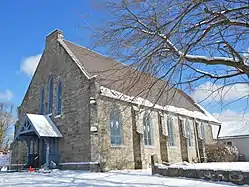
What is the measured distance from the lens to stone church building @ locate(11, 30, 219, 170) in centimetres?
1770

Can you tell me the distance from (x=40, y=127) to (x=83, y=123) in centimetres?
332

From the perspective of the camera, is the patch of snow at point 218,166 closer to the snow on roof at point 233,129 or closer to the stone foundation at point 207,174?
the stone foundation at point 207,174

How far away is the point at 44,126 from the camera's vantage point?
19.5m

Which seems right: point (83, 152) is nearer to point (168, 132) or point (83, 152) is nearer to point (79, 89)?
point (79, 89)

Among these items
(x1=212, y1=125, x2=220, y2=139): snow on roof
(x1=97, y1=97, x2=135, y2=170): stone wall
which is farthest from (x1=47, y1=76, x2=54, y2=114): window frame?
(x1=212, y1=125, x2=220, y2=139): snow on roof

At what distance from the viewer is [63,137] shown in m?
19.8

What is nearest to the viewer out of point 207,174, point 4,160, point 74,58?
point 207,174

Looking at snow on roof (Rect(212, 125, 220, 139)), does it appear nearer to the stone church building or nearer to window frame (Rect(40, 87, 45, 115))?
the stone church building

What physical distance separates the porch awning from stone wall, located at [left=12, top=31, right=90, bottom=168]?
493 mm

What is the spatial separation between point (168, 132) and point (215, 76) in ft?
56.9

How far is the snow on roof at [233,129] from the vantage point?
108ft

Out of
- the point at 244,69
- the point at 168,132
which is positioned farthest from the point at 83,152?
the point at 244,69

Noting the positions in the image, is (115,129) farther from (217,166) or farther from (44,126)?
(217,166)

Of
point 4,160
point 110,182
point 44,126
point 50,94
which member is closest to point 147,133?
point 44,126
